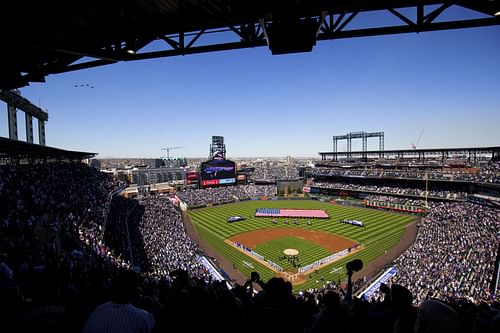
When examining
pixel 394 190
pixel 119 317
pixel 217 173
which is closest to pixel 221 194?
pixel 217 173

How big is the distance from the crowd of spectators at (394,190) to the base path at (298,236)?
999 inches

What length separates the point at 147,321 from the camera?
2.42 metres

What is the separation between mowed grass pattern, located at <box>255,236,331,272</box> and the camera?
78.9ft

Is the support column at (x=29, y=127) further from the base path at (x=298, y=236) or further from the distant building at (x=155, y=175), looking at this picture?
the distant building at (x=155, y=175)

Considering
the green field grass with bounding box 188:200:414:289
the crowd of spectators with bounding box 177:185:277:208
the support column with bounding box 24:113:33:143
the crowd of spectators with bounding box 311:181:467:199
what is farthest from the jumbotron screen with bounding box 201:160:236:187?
the support column with bounding box 24:113:33:143

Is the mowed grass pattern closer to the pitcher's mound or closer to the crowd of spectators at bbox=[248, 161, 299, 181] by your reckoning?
the pitcher's mound

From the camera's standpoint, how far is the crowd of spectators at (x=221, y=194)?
52.6 m

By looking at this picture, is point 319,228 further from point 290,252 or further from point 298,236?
point 290,252

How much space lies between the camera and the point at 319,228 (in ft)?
115

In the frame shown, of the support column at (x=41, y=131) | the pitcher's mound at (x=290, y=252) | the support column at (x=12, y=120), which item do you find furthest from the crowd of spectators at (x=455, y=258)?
the support column at (x=41, y=131)

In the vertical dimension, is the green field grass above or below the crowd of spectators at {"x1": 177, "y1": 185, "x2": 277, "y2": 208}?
below

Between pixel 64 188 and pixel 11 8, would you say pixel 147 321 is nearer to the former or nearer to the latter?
pixel 11 8

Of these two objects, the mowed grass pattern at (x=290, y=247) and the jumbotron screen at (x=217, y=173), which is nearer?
the mowed grass pattern at (x=290, y=247)

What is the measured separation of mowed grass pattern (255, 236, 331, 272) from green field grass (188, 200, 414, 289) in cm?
63
